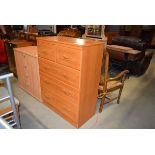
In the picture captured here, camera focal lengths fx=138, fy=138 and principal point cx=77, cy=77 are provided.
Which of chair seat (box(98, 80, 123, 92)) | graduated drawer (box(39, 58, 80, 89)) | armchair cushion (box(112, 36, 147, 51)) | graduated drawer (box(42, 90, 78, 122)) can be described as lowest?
graduated drawer (box(42, 90, 78, 122))

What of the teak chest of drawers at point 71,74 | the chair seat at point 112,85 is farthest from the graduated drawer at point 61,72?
the chair seat at point 112,85

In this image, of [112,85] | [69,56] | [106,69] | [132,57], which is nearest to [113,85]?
[112,85]

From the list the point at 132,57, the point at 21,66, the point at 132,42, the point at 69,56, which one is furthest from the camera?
the point at 132,42

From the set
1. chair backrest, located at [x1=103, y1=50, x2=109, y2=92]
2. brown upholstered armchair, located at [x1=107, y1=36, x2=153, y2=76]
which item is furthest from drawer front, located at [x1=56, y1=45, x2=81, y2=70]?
brown upholstered armchair, located at [x1=107, y1=36, x2=153, y2=76]

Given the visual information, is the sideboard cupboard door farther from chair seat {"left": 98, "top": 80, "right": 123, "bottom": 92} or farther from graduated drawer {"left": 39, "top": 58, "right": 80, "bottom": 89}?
chair seat {"left": 98, "top": 80, "right": 123, "bottom": 92}

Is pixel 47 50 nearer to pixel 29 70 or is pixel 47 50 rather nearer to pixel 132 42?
pixel 29 70

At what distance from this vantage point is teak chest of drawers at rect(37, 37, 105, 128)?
5.62 feet

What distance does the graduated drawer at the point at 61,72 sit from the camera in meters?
1.79

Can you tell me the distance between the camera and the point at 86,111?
2.17 metres

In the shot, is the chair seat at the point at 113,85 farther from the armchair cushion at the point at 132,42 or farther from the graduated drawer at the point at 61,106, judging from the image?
the armchair cushion at the point at 132,42

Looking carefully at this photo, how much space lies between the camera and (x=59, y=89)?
2109mm

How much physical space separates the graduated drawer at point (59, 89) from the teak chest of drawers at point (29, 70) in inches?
9.0

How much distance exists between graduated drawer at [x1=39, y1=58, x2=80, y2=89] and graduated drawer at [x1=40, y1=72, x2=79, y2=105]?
0.25ft

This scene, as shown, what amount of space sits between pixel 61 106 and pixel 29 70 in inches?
39.8
